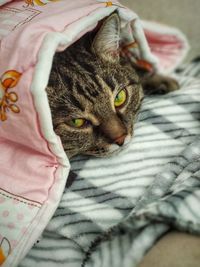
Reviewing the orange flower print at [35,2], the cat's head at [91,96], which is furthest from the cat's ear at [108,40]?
the orange flower print at [35,2]

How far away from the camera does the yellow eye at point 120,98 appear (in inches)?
40.8

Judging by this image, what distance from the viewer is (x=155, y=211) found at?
798 millimetres

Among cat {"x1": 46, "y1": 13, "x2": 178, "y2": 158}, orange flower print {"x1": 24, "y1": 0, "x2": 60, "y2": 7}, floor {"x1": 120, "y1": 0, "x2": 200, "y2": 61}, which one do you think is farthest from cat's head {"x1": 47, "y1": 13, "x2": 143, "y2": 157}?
floor {"x1": 120, "y1": 0, "x2": 200, "y2": 61}

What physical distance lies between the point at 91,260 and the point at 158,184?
0.77 ft

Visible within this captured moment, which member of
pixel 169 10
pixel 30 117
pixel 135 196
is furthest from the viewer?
pixel 169 10

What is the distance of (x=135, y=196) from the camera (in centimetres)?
97

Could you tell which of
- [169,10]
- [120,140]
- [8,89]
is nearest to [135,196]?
[120,140]

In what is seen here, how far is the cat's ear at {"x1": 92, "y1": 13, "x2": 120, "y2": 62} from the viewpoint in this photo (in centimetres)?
97

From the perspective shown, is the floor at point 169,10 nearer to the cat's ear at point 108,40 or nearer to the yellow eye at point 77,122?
the cat's ear at point 108,40

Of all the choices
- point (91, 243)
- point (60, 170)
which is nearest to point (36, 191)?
point (60, 170)

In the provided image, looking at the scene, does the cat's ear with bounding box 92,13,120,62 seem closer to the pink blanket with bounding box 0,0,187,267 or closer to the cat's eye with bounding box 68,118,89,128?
the pink blanket with bounding box 0,0,187,267

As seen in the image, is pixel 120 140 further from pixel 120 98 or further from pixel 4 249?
pixel 4 249

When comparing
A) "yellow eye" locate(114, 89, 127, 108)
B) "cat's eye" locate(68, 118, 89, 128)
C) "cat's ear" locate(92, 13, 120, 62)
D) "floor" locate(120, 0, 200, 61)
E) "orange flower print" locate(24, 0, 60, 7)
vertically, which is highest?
"orange flower print" locate(24, 0, 60, 7)

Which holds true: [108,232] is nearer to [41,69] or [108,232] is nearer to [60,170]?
[60,170]
